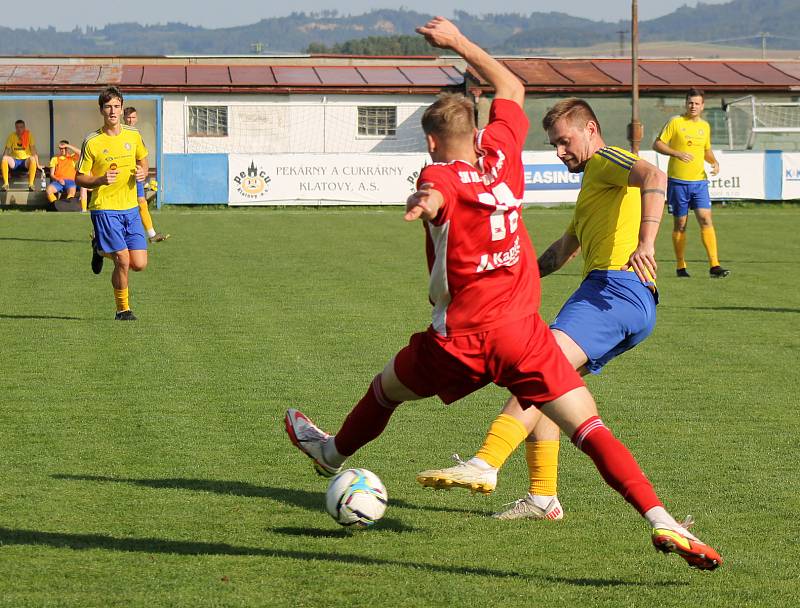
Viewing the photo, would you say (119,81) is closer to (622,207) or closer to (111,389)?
(111,389)

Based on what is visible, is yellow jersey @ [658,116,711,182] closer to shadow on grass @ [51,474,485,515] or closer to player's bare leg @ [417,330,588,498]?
player's bare leg @ [417,330,588,498]

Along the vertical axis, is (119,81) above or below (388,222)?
above

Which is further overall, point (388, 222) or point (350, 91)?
point (350, 91)

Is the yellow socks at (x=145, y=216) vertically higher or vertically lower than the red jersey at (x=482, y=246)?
lower

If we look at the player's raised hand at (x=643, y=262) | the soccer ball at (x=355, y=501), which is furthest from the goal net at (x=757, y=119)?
the soccer ball at (x=355, y=501)

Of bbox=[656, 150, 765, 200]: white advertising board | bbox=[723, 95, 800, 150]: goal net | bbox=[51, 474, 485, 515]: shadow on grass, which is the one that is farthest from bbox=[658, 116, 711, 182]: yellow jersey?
bbox=[723, 95, 800, 150]: goal net

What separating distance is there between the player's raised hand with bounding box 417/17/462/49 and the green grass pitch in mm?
2077

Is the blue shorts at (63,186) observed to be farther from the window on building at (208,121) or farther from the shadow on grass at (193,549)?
the shadow on grass at (193,549)

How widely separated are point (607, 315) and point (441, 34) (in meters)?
1.69

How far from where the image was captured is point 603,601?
4547mm

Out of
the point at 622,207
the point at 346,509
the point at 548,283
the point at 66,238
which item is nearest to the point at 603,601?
the point at 346,509

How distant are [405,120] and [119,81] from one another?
8.27m

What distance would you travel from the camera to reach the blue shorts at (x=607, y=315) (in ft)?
19.2

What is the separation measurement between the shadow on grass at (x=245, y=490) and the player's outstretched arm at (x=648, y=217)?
1375 millimetres
